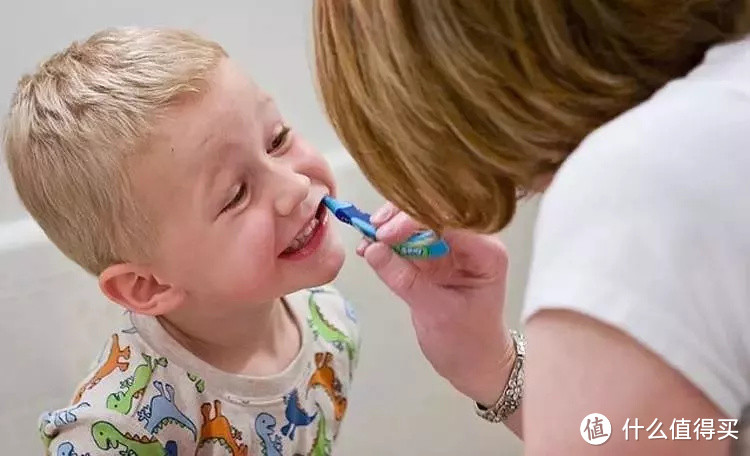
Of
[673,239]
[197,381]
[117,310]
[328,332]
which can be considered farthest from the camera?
[117,310]

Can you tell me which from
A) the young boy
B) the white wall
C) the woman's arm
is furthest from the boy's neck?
the woman's arm

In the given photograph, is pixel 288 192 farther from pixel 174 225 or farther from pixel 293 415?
pixel 293 415

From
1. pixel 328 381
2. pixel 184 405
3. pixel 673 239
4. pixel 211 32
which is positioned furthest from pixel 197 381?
pixel 673 239

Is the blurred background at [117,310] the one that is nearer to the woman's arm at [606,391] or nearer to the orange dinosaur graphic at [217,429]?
the orange dinosaur graphic at [217,429]

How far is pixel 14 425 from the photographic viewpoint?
1.12 meters

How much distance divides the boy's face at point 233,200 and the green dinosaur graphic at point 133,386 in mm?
66

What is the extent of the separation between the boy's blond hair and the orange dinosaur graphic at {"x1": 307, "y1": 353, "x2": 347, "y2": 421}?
22cm

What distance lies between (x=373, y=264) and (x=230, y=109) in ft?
0.57

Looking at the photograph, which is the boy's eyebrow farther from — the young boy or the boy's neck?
the boy's neck

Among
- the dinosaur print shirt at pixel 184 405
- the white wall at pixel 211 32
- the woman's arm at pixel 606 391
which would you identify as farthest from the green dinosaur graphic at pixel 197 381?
the woman's arm at pixel 606 391

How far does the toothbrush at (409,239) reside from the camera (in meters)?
0.83

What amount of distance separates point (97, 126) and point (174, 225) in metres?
0.10

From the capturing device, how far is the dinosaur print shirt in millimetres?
869

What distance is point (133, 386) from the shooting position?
2.90 feet
